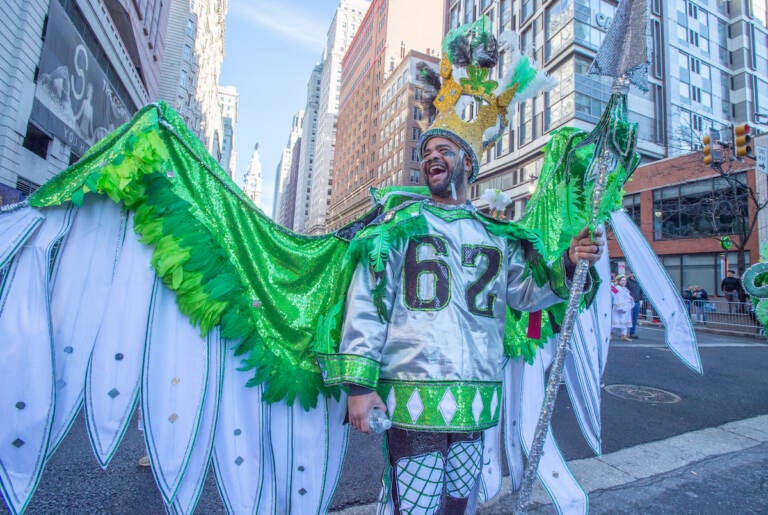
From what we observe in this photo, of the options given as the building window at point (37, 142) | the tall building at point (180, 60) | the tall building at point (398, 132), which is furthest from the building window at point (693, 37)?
the building window at point (37, 142)

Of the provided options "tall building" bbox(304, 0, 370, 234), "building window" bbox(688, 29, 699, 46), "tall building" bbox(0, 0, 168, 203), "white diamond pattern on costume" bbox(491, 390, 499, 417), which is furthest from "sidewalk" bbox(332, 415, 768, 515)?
"tall building" bbox(304, 0, 370, 234)

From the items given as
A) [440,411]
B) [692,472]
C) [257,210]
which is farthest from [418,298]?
[692,472]

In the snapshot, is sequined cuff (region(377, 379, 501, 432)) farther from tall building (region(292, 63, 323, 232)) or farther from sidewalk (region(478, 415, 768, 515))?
tall building (region(292, 63, 323, 232))

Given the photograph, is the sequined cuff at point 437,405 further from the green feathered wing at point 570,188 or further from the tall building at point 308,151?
the tall building at point 308,151

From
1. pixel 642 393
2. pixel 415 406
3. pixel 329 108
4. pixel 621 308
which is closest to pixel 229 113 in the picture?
pixel 329 108

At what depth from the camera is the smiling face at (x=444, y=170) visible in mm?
2068

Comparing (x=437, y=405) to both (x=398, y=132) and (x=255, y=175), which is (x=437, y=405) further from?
(x=255, y=175)

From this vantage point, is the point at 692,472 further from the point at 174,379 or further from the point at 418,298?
the point at 174,379

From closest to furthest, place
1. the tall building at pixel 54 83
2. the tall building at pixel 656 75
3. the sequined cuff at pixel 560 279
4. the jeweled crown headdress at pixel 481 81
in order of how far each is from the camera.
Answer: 1. the sequined cuff at pixel 560 279
2. the jeweled crown headdress at pixel 481 81
3. the tall building at pixel 54 83
4. the tall building at pixel 656 75

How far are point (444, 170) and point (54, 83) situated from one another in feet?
44.1

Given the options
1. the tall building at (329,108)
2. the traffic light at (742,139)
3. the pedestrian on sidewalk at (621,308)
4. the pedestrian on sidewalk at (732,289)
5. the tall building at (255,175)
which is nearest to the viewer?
the traffic light at (742,139)

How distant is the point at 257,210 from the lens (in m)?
2.17

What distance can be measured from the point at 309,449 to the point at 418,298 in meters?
1.01

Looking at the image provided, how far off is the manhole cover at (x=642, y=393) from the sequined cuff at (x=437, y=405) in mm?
4808
